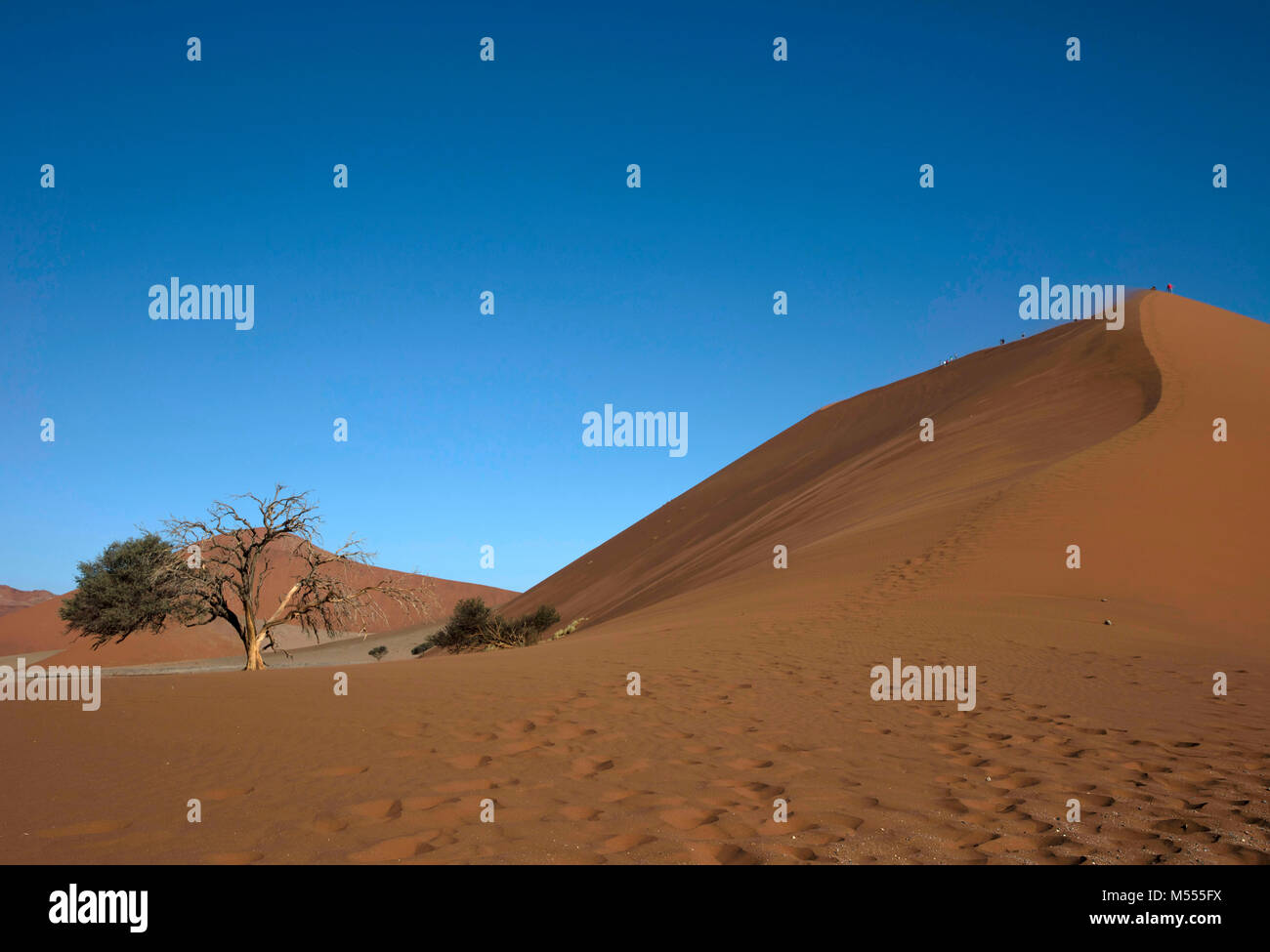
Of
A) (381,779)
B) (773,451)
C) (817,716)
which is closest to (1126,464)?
(817,716)

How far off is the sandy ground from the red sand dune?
9466 mm

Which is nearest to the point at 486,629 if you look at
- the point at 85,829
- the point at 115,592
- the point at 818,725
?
the point at 115,592

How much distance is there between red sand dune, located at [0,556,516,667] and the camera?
35.9 meters

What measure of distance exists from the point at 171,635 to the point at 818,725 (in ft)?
145

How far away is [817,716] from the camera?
6.87 metres

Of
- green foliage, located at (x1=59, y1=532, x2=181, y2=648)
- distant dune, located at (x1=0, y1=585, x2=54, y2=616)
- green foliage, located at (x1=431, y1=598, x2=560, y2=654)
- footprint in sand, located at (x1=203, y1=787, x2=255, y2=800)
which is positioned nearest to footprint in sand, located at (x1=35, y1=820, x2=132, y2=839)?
footprint in sand, located at (x1=203, y1=787, x2=255, y2=800)

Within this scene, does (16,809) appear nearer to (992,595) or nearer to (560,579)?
(992,595)

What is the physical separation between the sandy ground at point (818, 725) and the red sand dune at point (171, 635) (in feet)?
31.1

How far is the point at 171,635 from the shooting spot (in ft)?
135

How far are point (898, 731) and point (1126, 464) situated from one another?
14026mm
